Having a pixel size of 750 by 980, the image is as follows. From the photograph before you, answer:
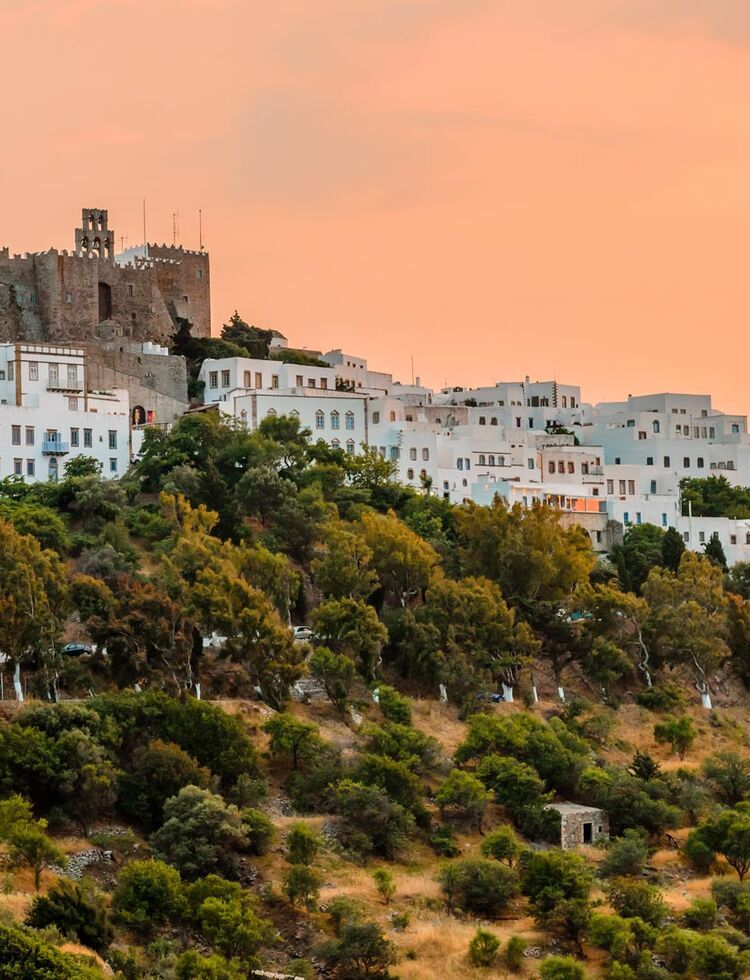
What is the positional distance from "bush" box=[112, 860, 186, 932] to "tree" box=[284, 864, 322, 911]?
311 centimetres

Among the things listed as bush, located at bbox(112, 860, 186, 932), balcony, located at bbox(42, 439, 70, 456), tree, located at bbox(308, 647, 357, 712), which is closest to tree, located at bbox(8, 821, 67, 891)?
bush, located at bbox(112, 860, 186, 932)

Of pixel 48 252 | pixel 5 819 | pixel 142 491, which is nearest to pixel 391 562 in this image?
pixel 142 491

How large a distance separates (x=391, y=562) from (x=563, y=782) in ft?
39.5

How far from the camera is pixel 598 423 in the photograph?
333 ft

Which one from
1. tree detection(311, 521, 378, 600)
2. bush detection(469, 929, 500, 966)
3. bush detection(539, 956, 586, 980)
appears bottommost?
bush detection(539, 956, 586, 980)

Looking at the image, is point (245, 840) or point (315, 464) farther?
point (315, 464)

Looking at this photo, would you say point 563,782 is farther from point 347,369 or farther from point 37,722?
point 347,369

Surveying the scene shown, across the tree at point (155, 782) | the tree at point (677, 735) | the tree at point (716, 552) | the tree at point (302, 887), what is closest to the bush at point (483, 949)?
the tree at point (302, 887)

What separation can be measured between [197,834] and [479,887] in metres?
7.17

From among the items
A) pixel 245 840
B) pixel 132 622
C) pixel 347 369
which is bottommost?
pixel 245 840

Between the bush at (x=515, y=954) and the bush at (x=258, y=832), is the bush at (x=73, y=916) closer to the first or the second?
the bush at (x=258, y=832)

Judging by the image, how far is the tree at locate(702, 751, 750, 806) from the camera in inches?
2429

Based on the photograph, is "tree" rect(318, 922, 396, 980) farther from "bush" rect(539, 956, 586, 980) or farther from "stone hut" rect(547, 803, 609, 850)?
"stone hut" rect(547, 803, 609, 850)

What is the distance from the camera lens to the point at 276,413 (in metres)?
82.8
